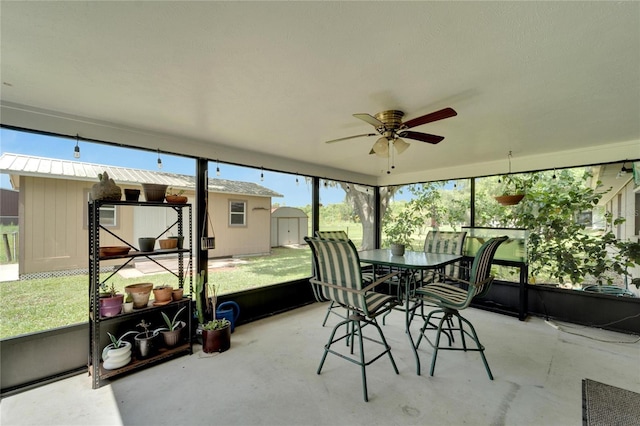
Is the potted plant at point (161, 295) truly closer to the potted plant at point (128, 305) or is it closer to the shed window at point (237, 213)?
the potted plant at point (128, 305)

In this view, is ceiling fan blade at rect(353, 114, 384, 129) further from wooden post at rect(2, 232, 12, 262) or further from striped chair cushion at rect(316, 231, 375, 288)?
wooden post at rect(2, 232, 12, 262)

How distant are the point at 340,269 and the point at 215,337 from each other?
5.12 feet

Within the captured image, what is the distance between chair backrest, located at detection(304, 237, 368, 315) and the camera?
210cm

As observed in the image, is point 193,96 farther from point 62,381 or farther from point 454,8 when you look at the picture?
point 62,381

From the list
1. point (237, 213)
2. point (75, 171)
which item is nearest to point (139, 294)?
point (75, 171)

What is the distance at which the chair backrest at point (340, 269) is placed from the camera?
210 centimetres

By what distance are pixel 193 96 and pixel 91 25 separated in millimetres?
800

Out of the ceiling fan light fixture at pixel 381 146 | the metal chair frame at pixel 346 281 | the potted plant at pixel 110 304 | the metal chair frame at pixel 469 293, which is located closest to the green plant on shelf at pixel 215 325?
the potted plant at pixel 110 304

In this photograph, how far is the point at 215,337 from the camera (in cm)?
275

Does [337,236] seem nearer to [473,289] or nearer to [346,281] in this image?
[346,281]

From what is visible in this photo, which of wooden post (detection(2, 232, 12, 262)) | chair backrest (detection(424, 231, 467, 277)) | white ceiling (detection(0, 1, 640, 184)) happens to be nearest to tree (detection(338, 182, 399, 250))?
chair backrest (detection(424, 231, 467, 277))

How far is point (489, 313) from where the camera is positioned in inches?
158

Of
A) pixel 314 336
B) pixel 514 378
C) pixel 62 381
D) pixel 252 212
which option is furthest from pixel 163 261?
pixel 514 378

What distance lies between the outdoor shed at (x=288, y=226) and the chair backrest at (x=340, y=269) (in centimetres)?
584
